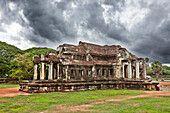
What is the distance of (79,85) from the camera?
23.2m

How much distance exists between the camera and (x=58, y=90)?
72.6 ft

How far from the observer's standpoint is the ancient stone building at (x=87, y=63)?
2325 centimetres

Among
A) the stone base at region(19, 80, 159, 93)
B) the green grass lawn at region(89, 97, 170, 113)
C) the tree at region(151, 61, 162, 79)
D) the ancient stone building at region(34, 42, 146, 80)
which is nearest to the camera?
the green grass lawn at region(89, 97, 170, 113)

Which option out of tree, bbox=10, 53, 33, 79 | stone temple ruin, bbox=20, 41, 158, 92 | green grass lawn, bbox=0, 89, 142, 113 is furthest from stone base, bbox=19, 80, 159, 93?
tree, bbox=10, 53, 33, 79

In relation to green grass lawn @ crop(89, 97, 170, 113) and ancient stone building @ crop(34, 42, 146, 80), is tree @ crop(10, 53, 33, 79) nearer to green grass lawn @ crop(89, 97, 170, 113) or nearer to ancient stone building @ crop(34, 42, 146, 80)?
ancient stone building @ crop(34, 42, 146, 80)

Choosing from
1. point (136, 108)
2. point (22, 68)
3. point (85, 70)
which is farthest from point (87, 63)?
point (22, 68)

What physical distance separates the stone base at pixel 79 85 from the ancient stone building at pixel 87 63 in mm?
985

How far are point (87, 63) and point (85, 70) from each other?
1.19m

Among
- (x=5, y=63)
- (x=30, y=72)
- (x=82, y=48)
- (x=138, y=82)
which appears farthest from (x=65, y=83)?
(x=5, y=63)

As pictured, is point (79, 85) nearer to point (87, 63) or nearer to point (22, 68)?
point (87, 63)

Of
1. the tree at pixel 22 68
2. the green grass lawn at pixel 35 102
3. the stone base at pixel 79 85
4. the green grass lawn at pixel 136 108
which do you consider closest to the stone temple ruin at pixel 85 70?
the stone base at pixel 79 85

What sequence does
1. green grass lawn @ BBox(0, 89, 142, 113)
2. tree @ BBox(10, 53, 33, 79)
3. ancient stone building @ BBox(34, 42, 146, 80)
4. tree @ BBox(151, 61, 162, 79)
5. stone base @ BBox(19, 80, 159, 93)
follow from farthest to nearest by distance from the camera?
1. tree @ BBox(151, 61, 162, 79)
2. tree @ BBox(10, 53, 33, 79)
3. ancient stone building @ BBox(34, 42, 146, 80)
4. stone base @ BBox(19, 80, 159, 93)
5. green grass lawn @ BBox(0, 89, 142, 113)

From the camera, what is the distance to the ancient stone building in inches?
915

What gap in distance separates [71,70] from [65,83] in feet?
7.71
